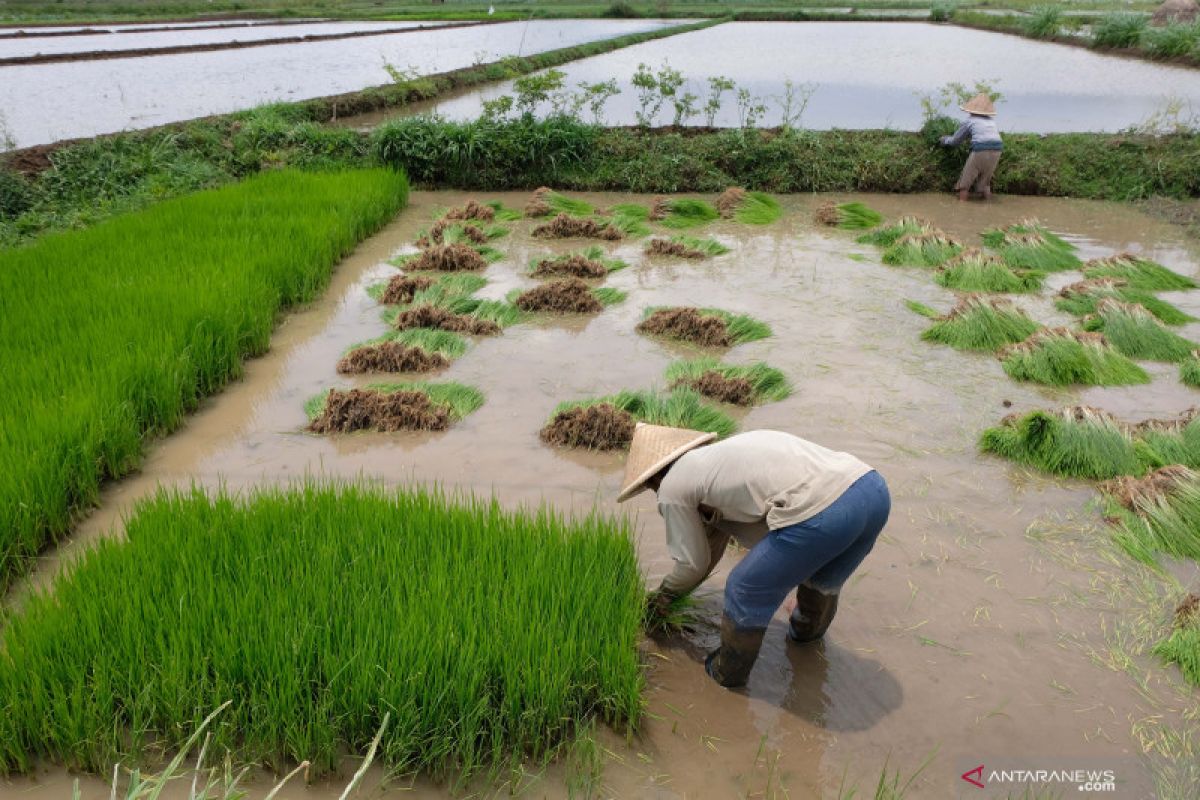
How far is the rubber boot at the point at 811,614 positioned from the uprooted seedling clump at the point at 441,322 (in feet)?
9.92

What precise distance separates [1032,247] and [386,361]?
5016 millimetres

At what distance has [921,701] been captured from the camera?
240 centimetres

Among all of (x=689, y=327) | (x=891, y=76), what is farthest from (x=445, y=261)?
(x=891, y=76)

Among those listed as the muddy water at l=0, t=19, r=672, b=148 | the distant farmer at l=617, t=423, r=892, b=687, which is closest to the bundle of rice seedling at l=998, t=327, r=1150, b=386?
the distant farmer at l=617, t=423, r=892, b=687

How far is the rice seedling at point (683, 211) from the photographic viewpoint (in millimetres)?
7790

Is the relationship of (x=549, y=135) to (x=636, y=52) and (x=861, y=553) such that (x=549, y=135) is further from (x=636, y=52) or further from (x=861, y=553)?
(x=636, y=52)

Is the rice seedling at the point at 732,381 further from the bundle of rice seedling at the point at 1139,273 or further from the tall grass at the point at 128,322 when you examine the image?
the bundle of rice seedling at the point at 1139,273

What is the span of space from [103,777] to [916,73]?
14842mm

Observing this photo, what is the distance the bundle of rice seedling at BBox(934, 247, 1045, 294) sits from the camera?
593 centimetres

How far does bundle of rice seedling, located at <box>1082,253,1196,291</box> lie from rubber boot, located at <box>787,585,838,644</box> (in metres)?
4.68

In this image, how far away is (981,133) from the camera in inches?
316

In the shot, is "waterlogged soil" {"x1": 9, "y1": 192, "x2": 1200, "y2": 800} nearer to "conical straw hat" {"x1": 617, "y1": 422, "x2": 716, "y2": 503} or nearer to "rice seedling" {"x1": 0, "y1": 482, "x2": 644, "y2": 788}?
"rice seedling" {"x1": 0, "y1": 482, "x2": 644, "y2": 788}

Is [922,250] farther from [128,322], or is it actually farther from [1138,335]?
[128,322]

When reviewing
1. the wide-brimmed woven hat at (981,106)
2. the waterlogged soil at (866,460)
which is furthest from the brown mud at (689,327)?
the wide-brimmed woven hat at (981,106)
